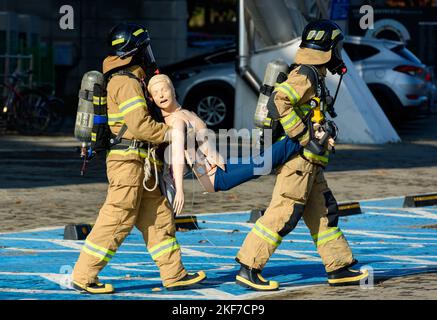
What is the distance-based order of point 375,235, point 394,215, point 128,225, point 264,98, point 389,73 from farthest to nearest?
point 389,73
point 394,215
point 375,235
point 264,98
point 128,225

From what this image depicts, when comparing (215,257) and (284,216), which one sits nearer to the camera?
(284,216)

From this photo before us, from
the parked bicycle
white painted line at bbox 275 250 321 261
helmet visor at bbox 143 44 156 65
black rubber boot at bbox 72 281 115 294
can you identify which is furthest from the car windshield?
black rubber boot at bbox 72 281 115 294

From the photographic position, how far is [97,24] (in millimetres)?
31078

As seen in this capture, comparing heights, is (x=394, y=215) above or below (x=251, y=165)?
below

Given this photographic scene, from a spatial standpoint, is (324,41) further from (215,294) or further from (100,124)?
(215,294)

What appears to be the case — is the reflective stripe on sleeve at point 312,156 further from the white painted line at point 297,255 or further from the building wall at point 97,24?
the building wall at point 97,24

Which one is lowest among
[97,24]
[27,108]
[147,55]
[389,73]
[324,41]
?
[27,108]

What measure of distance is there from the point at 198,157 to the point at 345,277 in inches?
54.8

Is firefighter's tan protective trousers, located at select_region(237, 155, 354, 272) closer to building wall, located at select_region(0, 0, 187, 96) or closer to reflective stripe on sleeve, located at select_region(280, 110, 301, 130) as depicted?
reflective stripe on sleeve, located at select_region(280, 110, 301, 130)

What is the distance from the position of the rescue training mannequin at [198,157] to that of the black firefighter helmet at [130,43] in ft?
0.70

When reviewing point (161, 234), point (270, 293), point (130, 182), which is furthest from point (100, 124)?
point (270, 293)

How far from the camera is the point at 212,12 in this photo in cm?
5541

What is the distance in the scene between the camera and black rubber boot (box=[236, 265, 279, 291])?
864 cm

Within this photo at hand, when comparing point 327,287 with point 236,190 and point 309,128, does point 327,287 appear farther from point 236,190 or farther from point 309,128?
point 236,190
